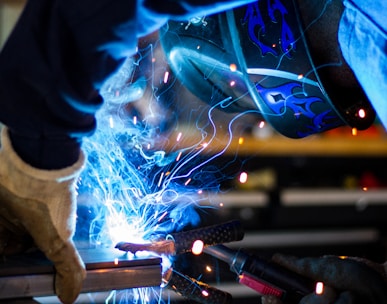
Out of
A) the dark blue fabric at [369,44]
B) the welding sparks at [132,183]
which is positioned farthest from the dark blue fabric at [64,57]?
the welding sparks at [132,183]

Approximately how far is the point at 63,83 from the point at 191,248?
1.39 ft

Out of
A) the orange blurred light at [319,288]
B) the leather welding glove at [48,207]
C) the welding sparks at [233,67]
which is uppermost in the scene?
the welding sparks at [233,67]

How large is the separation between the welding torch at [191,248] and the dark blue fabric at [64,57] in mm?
303

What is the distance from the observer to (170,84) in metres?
1.47

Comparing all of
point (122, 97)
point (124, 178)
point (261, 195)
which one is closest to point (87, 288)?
point (124, 178)

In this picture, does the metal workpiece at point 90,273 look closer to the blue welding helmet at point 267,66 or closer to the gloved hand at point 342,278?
the gloved hand at point 342,278

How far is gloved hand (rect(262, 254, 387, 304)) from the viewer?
4.03ft

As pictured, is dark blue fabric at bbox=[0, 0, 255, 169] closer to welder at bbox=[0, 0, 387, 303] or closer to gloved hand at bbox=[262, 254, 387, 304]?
welder at bbox=[0, 0, 387, 303]

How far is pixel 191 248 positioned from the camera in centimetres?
114

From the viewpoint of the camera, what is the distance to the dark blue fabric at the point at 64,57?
2.73 feet

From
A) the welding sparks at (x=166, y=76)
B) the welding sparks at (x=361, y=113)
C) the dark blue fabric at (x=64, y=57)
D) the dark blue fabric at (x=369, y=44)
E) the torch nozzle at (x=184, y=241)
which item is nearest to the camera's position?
the dark blue fabric at (x=64, y=57)

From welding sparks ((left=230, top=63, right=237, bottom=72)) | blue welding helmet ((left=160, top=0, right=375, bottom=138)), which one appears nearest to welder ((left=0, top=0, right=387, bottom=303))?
blue welding helmet ((left=160, top=0, right=375, bottom=138))

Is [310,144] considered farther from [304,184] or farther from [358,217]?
[358,217]

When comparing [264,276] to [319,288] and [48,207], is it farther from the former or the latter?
[48,207]
